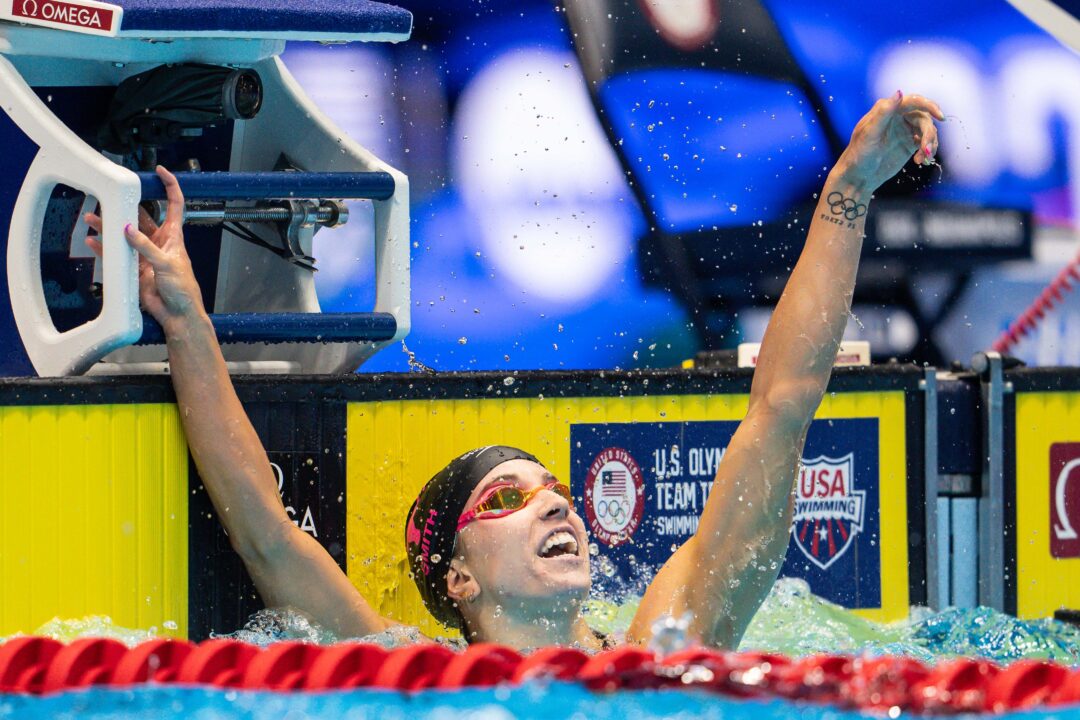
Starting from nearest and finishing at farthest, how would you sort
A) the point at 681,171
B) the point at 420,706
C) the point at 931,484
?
the point at 420,706 → the point at 931,484 → the point at 681,171

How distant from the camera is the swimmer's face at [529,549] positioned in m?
2.50

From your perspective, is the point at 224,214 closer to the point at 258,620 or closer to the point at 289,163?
the point at 289,163

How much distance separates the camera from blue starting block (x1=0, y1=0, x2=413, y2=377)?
2578 mm

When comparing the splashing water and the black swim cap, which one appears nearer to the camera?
the black swim cap

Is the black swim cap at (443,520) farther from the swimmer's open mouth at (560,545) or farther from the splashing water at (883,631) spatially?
the splashing water at (883,631)

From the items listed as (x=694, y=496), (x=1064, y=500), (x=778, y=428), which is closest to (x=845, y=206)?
(x=778, y=428)

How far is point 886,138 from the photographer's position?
8.48 ft

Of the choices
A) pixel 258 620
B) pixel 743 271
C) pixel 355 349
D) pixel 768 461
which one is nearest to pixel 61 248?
pixel 355 349

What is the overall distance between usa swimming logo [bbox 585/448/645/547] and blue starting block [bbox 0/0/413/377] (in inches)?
18.7

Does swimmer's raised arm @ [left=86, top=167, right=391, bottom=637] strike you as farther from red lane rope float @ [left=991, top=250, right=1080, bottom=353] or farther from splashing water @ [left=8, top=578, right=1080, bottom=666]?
red lane rope float @ [left=991, top=250, right=1080, bottom=353]

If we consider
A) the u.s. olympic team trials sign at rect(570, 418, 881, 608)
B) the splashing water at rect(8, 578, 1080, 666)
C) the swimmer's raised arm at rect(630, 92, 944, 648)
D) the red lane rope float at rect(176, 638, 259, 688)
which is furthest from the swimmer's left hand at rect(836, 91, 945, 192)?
the red lane rope float at rect(176, 638, 259, 688)

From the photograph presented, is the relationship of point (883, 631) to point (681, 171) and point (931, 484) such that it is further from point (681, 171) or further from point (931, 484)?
point (681, 171)

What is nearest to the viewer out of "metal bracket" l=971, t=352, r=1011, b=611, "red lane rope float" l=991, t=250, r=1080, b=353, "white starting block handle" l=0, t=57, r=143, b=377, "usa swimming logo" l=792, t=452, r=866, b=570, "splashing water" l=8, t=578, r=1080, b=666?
"white starting block handle" l=0, t=57, r=143, b=377

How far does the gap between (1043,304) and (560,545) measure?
3041mm
